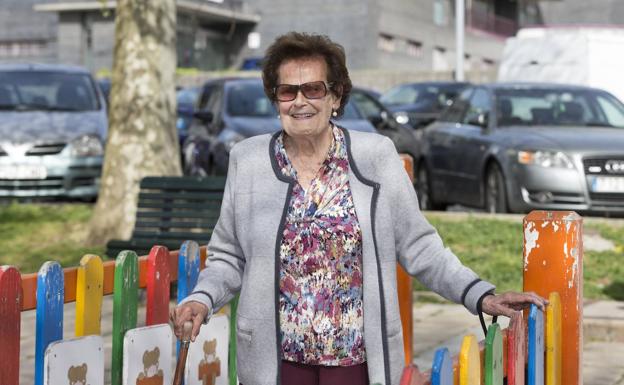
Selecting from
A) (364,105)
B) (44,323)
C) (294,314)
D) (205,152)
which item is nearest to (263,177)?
(294,314)

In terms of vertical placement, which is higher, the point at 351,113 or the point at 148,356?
the point at 351,113

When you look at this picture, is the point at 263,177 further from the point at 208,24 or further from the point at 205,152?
the point at 208,24

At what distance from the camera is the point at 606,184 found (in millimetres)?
13164

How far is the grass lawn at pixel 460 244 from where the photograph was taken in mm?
10508

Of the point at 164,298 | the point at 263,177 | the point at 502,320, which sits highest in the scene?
the point at 263,177

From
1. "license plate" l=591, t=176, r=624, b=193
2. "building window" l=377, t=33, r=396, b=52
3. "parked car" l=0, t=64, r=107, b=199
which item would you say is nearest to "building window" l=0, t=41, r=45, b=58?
"building window" l=377, t=33, r=396, b=52

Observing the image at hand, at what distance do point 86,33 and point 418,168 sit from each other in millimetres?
36693

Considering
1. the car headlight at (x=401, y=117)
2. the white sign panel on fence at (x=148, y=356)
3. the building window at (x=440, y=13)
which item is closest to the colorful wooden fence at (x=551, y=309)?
the white sign panel on fence at (x=148, y=356)

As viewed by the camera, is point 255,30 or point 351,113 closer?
point 351,113

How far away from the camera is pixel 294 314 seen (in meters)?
3.96

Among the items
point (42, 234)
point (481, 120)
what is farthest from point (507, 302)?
point (481, 120)

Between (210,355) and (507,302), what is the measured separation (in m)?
1.49

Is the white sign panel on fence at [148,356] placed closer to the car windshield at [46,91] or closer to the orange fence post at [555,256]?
the orange fence post at [555,256]

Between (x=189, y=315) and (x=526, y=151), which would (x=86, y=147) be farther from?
(x=189, y=315)
